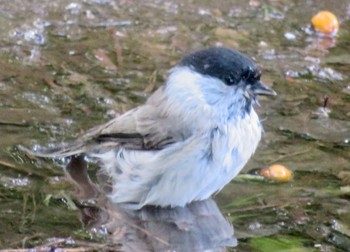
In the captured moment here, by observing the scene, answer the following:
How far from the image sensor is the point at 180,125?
13.8ft

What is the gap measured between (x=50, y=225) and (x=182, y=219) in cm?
62

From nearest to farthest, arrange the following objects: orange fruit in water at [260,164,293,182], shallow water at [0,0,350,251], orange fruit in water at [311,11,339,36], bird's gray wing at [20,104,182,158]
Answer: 1. shallow water at [0,0,350,251]
2. bird's gray wing at [20,104,182,158]
3. orange fruit in water at [260,164,293,182]
4. orange fruit in water at [311,11,339,36]

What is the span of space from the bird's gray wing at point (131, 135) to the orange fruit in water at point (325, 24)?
2.78 meters

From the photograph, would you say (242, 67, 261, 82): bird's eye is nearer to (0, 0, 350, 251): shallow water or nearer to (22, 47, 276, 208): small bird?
(22, 47, 276, 208): small bird

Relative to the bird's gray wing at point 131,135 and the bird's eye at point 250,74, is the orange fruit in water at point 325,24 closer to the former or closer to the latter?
the bird's eye at point 250,74

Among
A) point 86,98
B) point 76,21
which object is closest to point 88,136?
point 86,98

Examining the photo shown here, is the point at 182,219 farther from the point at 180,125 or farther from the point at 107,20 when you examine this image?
the point at 107,20

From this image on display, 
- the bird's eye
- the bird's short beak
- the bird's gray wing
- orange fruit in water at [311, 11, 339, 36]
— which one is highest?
the bird's eye

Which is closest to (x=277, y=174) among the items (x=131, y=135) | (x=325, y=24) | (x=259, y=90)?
(x=259, y=90)

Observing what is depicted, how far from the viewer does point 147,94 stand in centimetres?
550

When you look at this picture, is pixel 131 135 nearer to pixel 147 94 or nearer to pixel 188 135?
pixel 188 135

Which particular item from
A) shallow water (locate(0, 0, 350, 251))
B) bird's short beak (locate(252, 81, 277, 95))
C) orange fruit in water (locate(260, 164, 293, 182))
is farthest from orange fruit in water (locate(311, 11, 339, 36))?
bird's short beak (locate(252, 81, 277, 95))

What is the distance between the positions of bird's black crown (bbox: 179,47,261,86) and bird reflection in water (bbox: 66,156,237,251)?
0.60 metres

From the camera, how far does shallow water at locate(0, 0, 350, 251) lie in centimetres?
412
